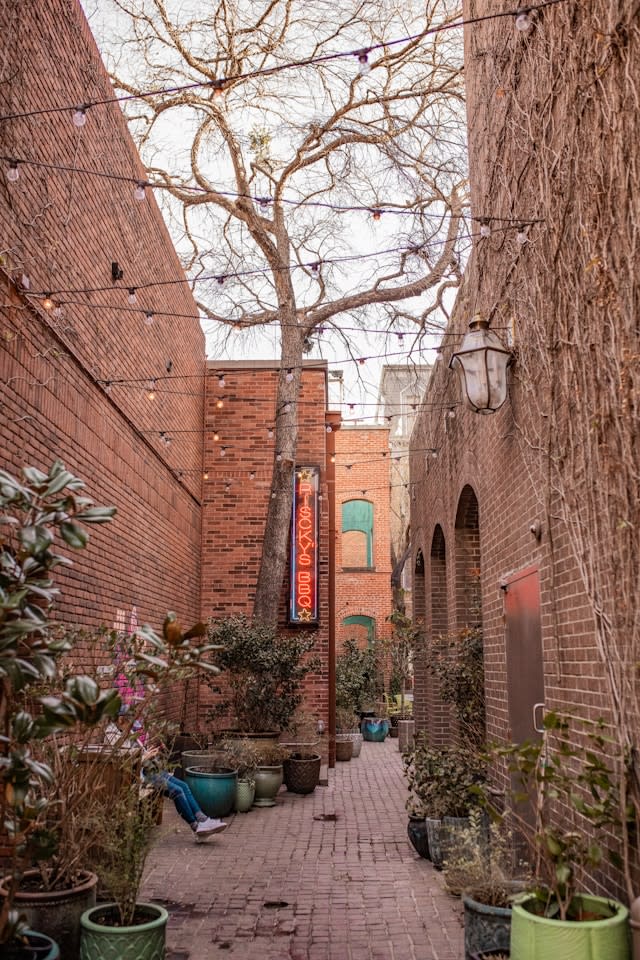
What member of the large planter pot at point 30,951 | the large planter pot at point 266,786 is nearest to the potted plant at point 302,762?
the large planter pot at point 266,786

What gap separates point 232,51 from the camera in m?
11.8

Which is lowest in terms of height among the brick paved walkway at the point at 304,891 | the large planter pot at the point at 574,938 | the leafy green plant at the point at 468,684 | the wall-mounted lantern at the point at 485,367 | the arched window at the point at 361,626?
the brick paved walkway at the point at 304,891

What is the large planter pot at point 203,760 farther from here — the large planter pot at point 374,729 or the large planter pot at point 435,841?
the large planter pot at point 374,729

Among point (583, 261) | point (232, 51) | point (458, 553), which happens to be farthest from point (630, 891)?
point (232, 51)

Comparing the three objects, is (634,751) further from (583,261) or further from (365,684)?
(365,684)

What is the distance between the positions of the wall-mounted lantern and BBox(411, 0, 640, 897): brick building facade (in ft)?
0.38

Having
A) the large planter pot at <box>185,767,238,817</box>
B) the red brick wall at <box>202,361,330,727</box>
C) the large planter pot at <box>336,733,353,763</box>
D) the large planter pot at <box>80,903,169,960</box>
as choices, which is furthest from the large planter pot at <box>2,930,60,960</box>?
the large planter pot at <box>336,733,353,763</box>

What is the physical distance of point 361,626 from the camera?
859 inches

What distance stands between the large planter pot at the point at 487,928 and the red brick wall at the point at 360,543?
17.2m

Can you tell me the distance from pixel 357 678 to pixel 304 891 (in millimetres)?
10836

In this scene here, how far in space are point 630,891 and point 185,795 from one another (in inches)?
183

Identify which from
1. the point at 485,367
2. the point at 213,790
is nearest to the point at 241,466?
the point at 213,790

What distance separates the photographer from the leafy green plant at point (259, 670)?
10.2 m

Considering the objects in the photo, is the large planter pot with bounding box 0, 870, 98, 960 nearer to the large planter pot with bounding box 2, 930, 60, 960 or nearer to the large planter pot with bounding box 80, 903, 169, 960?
the large planter pot with bounding box 80, 903, 169, 960
